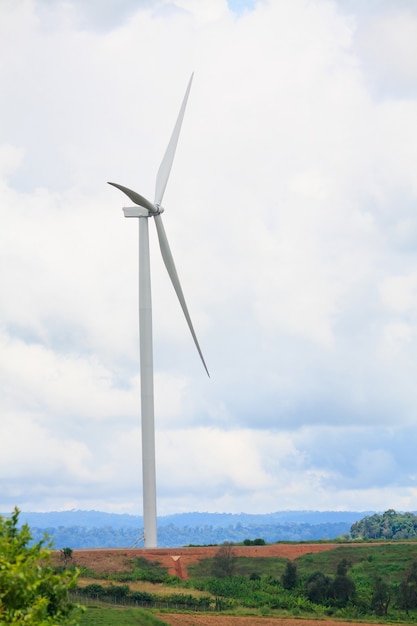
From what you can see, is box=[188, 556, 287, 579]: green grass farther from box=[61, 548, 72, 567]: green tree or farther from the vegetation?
the vegetation

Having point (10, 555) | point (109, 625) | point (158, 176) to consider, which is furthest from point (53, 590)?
point (158, 176)

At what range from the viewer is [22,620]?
30891mm

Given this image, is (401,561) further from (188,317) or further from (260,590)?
(188,317)

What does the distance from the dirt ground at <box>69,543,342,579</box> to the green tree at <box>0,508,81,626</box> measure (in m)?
40.8

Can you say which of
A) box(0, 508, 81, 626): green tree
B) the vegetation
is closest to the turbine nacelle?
box(0, 508, 81, 626): green tree

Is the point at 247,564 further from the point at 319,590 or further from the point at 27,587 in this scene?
the point at 27,587

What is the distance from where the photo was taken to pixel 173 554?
7769cm

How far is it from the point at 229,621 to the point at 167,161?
33788mm

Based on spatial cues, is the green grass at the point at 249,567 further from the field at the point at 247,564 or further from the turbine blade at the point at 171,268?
the turbine blade at the point at 171,268

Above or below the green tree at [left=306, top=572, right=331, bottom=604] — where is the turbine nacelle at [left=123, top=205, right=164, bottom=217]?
above

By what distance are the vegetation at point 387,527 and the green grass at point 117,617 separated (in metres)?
65.6

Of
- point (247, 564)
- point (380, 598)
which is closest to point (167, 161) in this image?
point (247, 564)

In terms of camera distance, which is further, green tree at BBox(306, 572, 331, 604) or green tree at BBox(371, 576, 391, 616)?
green tree at BBox(306, 572, 331, 604)

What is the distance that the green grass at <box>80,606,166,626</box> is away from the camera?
61.4 meters
